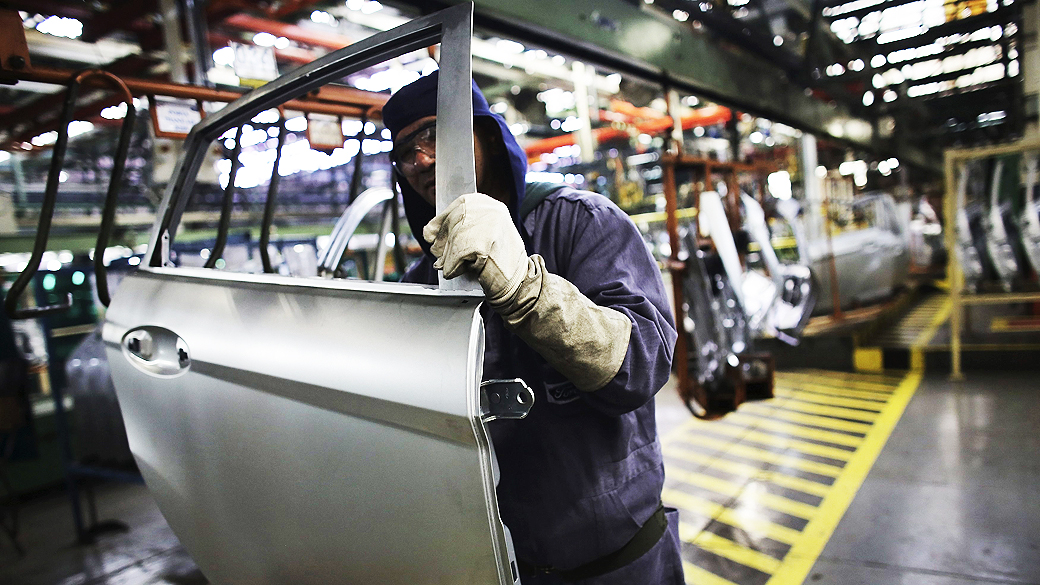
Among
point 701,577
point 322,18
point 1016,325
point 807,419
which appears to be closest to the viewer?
point 701,577

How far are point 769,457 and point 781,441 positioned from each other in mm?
420

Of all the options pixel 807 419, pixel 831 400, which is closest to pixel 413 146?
pixel 807 419

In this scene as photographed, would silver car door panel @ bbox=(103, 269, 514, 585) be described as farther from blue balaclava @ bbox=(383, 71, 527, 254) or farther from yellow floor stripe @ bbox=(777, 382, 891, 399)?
yellow floor stripe @ bbox=(777, 382, 891, 399)

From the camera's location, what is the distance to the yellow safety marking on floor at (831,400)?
5.62m

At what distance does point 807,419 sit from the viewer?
540 centimetres

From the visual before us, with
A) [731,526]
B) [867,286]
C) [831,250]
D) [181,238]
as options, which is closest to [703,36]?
[731,526]

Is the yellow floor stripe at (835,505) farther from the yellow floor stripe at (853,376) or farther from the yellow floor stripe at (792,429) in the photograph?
the yellow floor stripe at (853,376)

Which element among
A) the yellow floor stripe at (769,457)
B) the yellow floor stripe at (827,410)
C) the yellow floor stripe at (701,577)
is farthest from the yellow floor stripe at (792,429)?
the yellow floor stripe at (701,577)

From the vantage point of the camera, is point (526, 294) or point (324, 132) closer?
point (526, 294)

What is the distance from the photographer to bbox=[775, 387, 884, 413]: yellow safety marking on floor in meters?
5.62

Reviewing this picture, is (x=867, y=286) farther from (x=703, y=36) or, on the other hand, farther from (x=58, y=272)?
(x=58, y=272)

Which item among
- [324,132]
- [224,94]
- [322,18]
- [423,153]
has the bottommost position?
[423,153]

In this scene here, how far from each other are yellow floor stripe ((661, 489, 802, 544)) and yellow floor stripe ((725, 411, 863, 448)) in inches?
56.0

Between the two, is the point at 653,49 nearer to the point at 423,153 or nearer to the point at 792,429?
the point at 423,153
